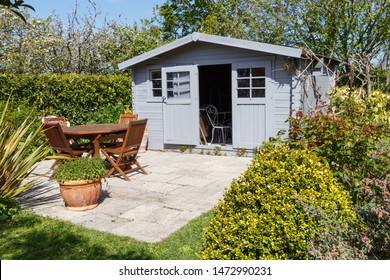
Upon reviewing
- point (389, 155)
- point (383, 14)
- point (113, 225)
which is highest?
point (383, 14)

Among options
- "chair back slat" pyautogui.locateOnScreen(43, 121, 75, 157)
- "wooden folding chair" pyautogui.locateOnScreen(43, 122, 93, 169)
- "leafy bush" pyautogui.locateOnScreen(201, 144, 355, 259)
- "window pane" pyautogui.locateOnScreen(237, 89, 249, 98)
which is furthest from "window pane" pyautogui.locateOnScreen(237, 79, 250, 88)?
"leafy bush" pyautogui.locateOnScreen(201, 144, 355, 259)

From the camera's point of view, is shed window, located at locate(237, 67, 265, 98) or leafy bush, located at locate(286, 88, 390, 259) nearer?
leafy bush, located at locate(286, 88, 390, 259)

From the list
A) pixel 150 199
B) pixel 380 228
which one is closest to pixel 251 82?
pixel 150 199

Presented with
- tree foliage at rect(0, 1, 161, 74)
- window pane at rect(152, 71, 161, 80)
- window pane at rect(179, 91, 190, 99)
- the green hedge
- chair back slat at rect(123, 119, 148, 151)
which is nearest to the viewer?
chair back slat at rect(123, 119, 148, 151)

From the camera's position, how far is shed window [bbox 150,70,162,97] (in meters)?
9.66

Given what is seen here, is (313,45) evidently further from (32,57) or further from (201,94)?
(32,57)

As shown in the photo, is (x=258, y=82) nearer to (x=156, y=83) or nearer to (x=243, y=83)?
(x=243, y=83)

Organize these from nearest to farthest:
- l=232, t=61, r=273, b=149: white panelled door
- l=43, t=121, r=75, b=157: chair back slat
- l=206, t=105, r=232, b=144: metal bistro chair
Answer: l=43, t=121, r=75, b=157: chair back slat, l=232, t=61, r=273, b=149: white panelled door, l=206, t=105, r=232, b=144: metal bistro chair

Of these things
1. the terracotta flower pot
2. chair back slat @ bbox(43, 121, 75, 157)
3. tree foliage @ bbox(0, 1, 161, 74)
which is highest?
tree foliage @ bbox(0, 1, 161, 74)

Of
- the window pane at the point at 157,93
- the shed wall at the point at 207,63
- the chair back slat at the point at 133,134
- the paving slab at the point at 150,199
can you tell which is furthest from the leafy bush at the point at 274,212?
the window pane at the point at 157,93

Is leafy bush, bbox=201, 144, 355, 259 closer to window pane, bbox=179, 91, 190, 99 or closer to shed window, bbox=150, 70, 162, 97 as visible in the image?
window pane, bbox=179, 91, 190, 99
